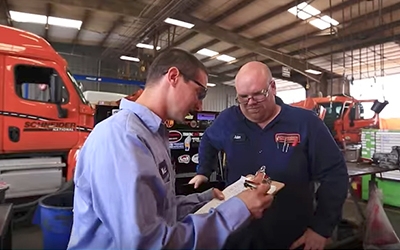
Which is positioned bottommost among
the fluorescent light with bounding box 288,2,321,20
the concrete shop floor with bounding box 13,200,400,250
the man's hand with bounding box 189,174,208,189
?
the concrete shop floor with bounding box 13,200,400,250

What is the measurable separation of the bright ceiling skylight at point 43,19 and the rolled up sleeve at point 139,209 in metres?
7.21

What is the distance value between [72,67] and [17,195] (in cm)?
769

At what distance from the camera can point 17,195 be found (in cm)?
325

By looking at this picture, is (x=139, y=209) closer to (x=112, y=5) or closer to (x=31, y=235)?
(x=31, y=235)

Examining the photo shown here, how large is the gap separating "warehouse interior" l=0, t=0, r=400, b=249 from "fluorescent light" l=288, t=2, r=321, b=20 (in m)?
Result: 0.02

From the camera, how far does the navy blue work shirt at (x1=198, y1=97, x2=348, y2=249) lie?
4.40 ft

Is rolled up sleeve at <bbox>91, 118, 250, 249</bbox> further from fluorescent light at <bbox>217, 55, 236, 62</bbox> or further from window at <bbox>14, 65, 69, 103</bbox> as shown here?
fluorescent light at <bbox>217, 55, 236, 62</bbox>

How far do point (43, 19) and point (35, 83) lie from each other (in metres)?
4.45

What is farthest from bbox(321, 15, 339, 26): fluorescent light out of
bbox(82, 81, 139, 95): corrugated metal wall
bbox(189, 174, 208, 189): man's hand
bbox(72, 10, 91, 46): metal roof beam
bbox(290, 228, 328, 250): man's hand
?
bbox(82, 81, 139, 95): corrugated metal wall

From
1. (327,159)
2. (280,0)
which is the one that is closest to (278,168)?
(327,159)

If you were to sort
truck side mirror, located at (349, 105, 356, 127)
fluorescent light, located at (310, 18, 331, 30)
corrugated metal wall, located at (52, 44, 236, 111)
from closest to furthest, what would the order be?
1. fluorescent light, located at (310, 18, 331, 30)
2. truck side mirror, located at (349, 105, 356, 127)
3. corrugated metal wall, located at (52, 44, 236, 111)

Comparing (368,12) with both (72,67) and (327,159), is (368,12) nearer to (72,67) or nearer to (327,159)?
(327,159)

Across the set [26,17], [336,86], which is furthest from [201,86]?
[336,86]

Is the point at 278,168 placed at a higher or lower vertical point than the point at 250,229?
higher
